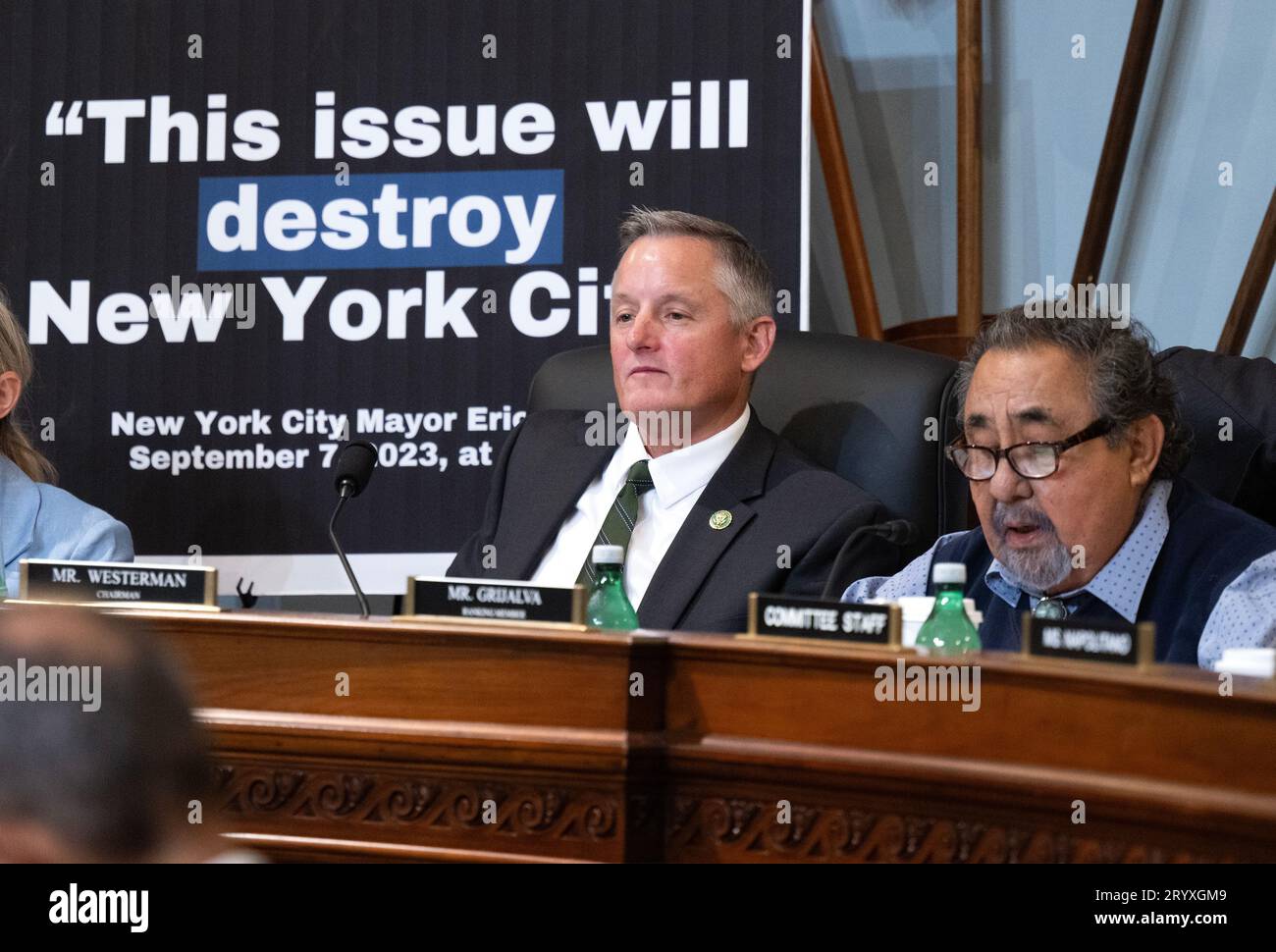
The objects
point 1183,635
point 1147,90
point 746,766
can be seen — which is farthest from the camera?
point 1147,90

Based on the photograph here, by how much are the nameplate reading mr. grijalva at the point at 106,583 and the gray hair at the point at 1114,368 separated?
1.17 metres

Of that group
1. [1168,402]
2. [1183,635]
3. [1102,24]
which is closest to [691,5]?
[1102,24]

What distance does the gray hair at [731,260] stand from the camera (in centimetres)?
282

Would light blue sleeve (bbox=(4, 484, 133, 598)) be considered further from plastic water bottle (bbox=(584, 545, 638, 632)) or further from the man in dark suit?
plastic water bottle (bbox=(584, 545, 638, 632))

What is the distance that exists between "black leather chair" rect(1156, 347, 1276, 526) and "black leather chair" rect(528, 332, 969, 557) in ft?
1.26

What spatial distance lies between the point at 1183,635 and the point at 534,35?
2.09 m

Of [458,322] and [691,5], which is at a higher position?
[691,5]

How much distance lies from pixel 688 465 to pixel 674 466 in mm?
24

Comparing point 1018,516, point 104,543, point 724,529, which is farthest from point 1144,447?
point 104,543

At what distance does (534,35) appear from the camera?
11.4ft

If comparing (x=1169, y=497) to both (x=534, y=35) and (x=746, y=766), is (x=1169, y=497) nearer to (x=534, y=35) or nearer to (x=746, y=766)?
(x=746, y=766)

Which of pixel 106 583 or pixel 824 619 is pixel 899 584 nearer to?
pixel 824 619

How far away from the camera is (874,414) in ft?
8.77

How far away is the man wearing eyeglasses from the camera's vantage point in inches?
82.2
